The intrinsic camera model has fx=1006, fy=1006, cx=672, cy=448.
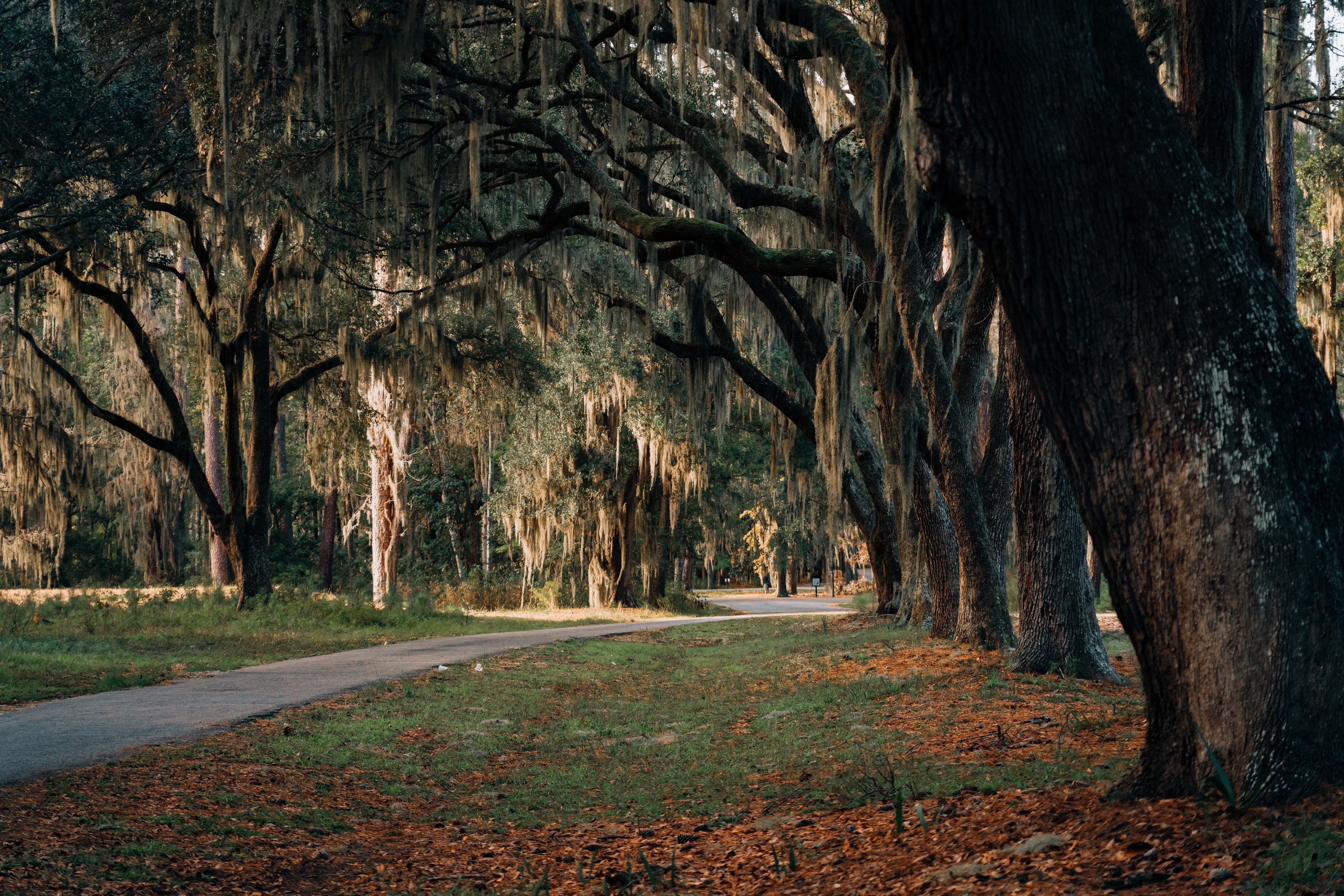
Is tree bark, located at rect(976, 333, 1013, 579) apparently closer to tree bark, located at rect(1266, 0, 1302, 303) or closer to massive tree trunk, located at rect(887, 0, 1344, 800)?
tree bark, located at rect(1266, 0, 1302, 303)

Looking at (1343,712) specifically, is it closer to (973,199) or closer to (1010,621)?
(973,199)

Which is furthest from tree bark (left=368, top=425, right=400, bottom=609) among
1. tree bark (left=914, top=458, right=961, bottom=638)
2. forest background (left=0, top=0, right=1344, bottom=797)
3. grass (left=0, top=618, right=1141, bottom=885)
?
tree bark (left=914, top=458, right=961, bottom=638)

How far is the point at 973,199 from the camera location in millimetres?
4059

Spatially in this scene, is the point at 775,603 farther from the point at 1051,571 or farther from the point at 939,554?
the point at 1051,571

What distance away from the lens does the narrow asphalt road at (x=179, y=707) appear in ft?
21.2

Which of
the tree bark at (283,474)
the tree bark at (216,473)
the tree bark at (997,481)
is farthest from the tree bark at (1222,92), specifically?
the tree bark at (283,474)

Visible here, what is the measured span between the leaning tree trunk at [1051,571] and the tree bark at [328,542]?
102ft

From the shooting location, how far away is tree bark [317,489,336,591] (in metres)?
37.3

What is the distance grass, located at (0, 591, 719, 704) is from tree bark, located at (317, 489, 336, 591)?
16.2 metres

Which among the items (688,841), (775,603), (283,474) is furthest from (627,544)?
(688,841)

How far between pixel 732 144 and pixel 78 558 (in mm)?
36517

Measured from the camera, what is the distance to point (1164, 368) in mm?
3875

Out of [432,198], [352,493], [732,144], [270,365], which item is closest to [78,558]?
[352,493]

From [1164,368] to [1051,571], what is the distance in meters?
6.11
